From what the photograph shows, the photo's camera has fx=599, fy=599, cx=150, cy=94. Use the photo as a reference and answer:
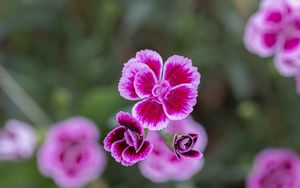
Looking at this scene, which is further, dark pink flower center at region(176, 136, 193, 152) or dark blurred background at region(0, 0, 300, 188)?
dark blurred background at region(0, 0, 300, 188)

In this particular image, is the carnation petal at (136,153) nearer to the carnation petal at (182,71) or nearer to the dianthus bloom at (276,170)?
the carnation petal at (182,71)

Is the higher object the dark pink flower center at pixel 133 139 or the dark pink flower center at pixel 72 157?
the dark pink flower center at pixel 72 157

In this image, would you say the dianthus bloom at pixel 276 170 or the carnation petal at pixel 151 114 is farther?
the dianthus bloom at pixel 276 170

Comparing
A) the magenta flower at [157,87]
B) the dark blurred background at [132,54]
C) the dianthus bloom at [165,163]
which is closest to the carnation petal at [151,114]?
the magenta flower at [157,87]

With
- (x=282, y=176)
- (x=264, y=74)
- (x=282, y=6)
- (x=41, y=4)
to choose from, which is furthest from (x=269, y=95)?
(x=41, y=4)

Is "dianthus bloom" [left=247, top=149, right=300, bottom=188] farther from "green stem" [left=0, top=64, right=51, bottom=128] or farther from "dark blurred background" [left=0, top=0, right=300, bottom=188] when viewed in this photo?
"green stem" [left=0, top=64, right=51, bottom=128]

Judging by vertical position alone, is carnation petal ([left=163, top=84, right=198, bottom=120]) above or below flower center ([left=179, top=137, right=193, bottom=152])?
above

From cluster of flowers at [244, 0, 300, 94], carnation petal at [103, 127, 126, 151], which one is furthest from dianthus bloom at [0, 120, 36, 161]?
carnation petal at [103, 127, 126, 151]
